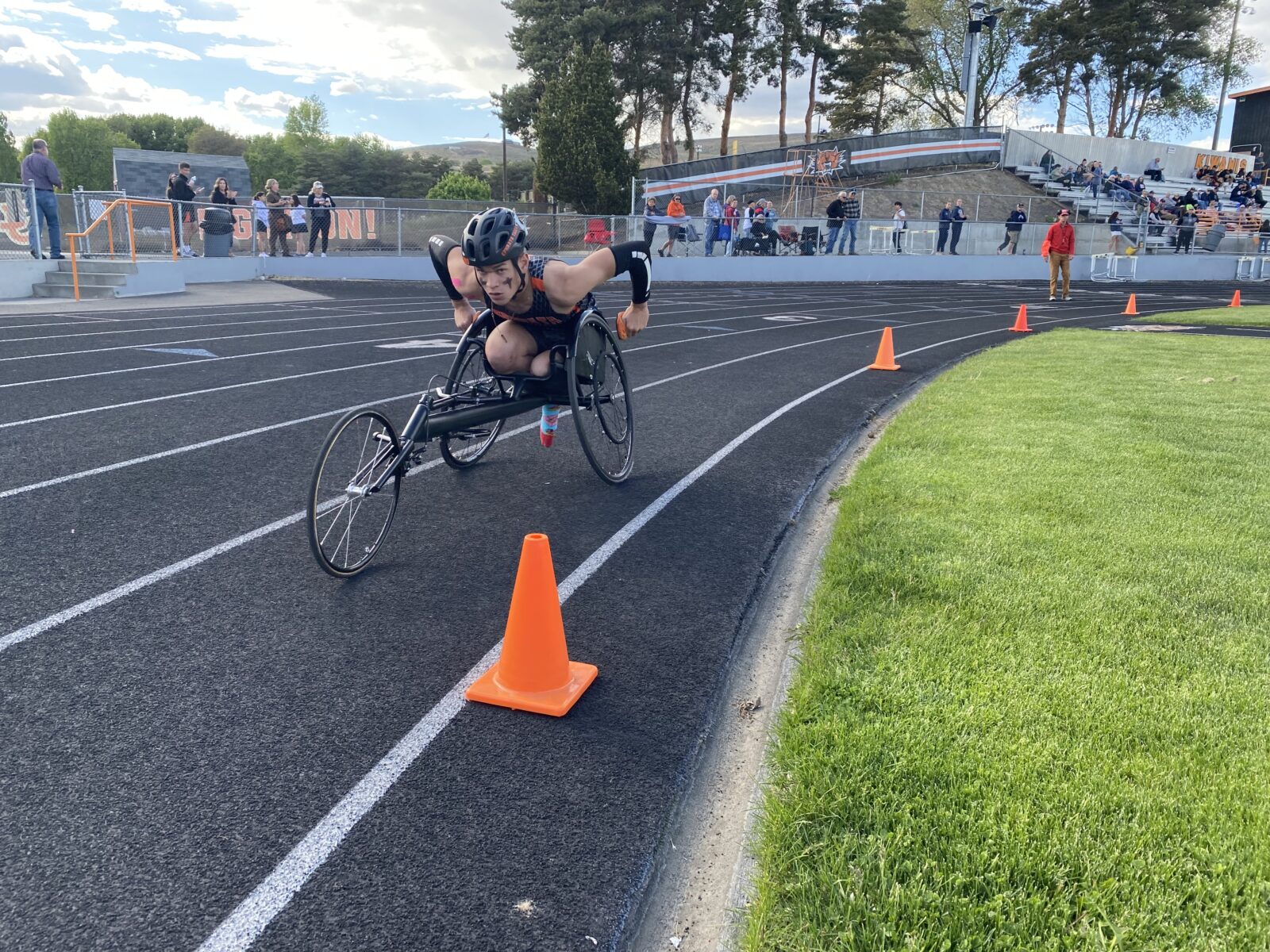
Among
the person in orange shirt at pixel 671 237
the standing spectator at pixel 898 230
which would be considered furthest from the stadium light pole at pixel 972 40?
the person in orange shirt at pixel 671 237

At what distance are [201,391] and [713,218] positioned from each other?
21.1m

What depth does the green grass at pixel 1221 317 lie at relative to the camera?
18641 millimetres

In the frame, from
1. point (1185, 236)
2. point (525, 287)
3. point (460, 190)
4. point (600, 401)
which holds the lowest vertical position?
point (600, 401)

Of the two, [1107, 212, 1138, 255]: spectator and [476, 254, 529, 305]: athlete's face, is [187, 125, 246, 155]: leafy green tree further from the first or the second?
[476, 254, 529, 305]: athlete's face

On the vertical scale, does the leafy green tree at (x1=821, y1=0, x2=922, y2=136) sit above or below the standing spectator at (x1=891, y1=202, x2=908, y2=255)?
above

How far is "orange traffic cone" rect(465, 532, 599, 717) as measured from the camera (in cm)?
364

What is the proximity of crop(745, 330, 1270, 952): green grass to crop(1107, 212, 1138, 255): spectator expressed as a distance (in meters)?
31.5

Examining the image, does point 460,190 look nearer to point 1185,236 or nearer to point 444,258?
point 1185,236

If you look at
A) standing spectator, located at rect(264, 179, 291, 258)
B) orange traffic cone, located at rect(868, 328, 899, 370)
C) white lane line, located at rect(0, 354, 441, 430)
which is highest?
standing spectator, located at rect(264, 179, 291, 258)

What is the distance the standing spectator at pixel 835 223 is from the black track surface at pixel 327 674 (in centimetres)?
2237

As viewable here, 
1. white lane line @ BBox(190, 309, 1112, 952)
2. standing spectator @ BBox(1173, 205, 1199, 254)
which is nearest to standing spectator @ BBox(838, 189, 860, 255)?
standing spectator @ BBox(1173, 205, 1199, 254)

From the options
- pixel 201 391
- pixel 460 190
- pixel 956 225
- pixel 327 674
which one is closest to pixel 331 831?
pixel 327 674

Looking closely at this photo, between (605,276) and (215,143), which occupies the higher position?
(215,143)

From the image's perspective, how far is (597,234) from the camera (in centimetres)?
2647
